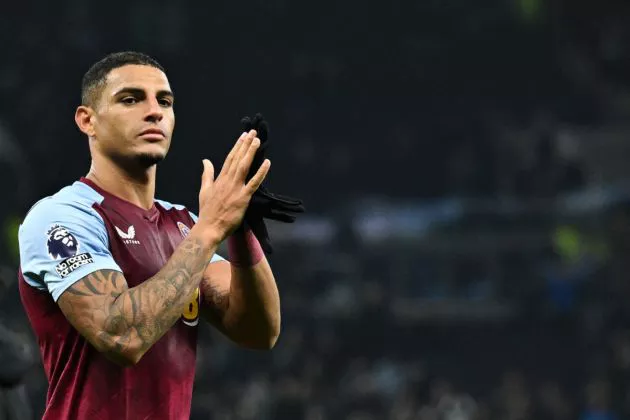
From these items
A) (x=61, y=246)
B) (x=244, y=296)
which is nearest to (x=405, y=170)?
(x=244, y=296)

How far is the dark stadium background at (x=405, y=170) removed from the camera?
19656mm

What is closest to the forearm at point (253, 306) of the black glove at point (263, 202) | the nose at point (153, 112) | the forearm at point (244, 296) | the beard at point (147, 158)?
the forearm at point (244, 296)

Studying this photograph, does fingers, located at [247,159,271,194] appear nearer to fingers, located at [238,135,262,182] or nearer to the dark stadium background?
fingers, located at [238,135,262,182]

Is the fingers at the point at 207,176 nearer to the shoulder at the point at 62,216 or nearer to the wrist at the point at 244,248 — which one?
the wrist at the point at 244,248

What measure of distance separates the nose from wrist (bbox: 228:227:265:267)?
49 cm

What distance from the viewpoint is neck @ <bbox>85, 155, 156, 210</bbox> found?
4578 mm

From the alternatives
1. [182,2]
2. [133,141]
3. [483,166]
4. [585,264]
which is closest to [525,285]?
[585,264]

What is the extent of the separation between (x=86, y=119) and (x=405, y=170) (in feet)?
65.1

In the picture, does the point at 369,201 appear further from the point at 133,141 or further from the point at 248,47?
the point at 133,141

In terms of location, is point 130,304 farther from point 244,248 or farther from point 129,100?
point 129,100

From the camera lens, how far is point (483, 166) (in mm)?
24438

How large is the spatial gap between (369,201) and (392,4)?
3989mm

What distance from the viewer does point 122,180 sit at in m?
4.59

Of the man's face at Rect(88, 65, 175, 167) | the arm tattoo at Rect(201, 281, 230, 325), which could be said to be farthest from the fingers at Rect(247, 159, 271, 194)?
the arm tattoo at Rect(201, 281, 230, 325)
